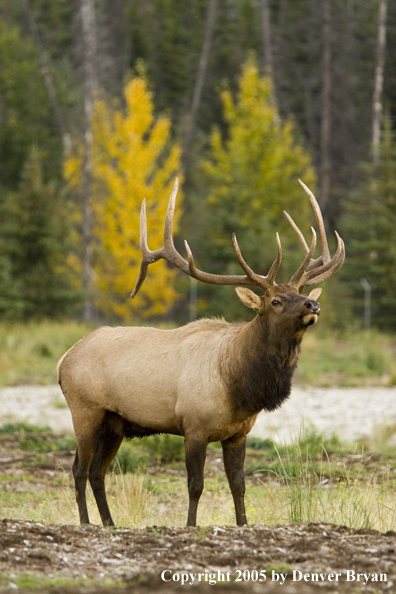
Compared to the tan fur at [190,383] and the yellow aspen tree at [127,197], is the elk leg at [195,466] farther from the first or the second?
the yellow aspen tree at [127,197]

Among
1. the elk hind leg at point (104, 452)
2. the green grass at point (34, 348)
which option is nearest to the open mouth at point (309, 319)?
the elk hind leg at point (104, 452)

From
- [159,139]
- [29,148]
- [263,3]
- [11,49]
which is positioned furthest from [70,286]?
[263,3]

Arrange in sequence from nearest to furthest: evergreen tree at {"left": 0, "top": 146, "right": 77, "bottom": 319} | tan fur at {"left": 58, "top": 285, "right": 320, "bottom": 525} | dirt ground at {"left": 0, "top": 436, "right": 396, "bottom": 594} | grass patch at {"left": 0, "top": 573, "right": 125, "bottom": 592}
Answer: grass patch at {"left": 0, "top": 573, "right": 125, "bottom": 592} < dirt ground at {"left": 0, "top": 436, "right": 396, "bottom": 594} < tan fur at {"left": 58, "top": 285, "right": 320, "bottom": 525} < evergreen tree at {"left": 0, "top": 146, "right": 77, "bottom": 319}

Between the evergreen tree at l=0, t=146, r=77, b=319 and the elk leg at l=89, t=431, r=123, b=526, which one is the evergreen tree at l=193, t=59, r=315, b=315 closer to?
the evergreen tree at l=0, t=146, r=77, b=319

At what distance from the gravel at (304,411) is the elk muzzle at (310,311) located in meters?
4.95

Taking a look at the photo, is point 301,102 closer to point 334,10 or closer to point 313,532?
point 334,10

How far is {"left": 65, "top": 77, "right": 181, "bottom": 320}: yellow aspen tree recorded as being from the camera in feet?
86.6

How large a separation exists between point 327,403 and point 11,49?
22.0m

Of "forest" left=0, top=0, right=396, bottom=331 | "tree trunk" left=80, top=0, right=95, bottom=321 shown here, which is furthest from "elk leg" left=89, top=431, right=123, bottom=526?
"tree trunk" left=80, top=0, right=95, bottom=321

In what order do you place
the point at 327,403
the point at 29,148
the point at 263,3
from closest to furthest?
the point at 327,403 → the point at 29,148 → the point at 263,3

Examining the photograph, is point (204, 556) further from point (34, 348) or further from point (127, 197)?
point (127, 197)

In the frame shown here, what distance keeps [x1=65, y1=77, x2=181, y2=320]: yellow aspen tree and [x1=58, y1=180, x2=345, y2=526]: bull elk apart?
1875 cm

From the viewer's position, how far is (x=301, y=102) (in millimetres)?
43875

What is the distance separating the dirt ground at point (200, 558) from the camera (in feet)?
13.0
